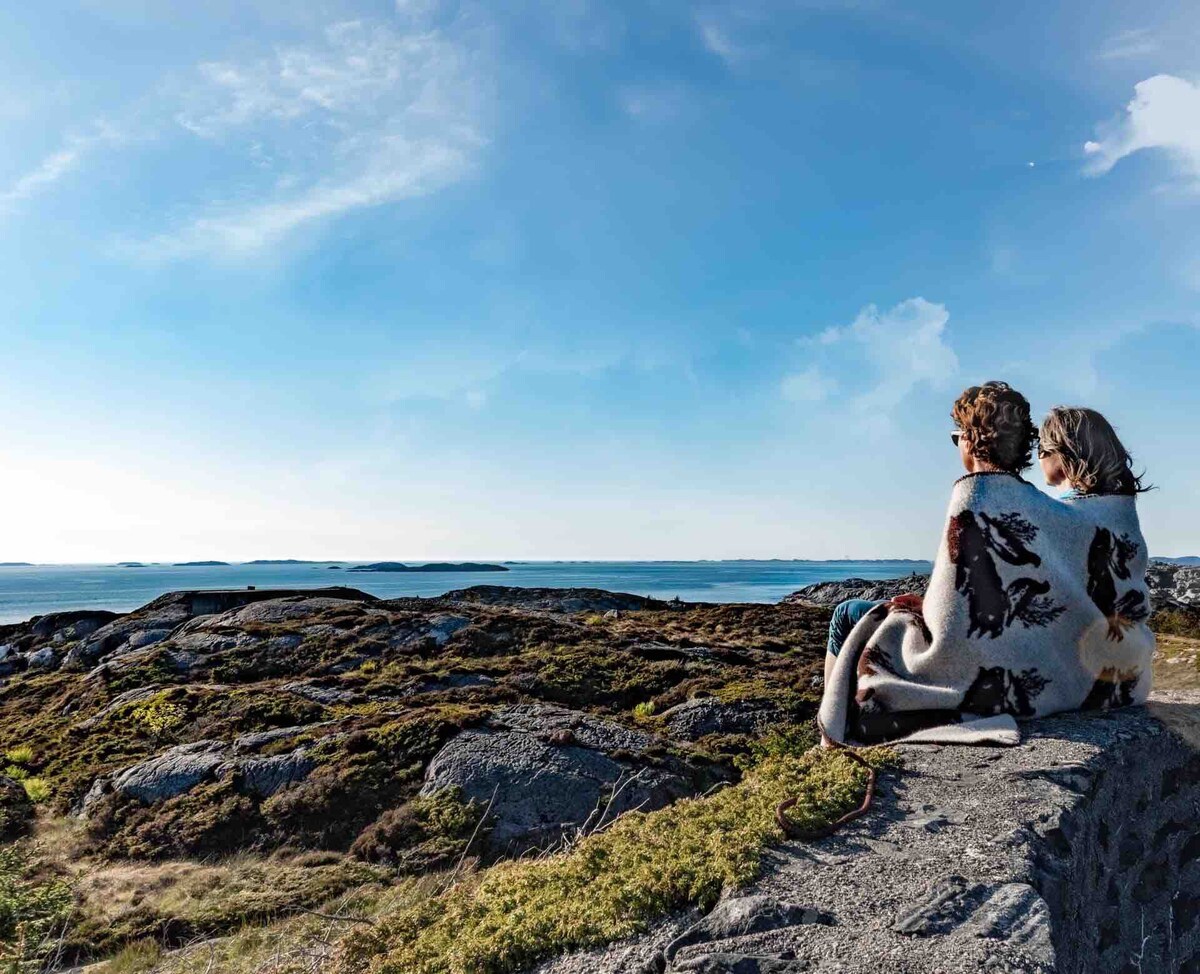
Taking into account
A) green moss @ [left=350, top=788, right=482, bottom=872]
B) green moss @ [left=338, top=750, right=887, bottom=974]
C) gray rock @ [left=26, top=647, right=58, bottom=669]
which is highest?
green moss @ [left=338, top=750, right=887, bottom=974]

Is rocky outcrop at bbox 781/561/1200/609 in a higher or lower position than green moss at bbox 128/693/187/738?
higher

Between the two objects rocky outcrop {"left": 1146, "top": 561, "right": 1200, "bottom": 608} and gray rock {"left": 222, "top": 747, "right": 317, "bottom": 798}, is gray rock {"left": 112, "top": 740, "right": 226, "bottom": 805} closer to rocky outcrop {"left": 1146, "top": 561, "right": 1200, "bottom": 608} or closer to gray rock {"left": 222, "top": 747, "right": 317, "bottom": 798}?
gray rock {"left": 222, "top": 747, "right": 317, "bottom": 798}

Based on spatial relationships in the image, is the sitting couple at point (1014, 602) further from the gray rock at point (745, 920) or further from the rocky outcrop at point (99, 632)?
the rocky outcrop at point (99, 632)

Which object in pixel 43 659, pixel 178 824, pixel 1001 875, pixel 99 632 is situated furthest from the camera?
pixel 99 632

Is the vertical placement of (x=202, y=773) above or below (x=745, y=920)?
below

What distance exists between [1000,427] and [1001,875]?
2.24 meters

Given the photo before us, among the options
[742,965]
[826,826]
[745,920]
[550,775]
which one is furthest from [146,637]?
[742,965]

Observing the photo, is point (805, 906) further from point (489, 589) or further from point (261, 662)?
point (489, 589)

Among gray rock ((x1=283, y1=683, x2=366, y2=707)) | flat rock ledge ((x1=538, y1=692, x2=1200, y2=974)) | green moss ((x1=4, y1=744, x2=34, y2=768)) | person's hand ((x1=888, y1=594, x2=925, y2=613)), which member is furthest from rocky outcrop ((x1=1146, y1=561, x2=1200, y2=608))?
green moss ((x1=4, y1=744, x2=34, y2=768))

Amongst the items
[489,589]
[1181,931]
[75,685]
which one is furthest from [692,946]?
[489,589]

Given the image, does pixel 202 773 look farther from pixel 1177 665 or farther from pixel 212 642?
pixel 1177 665

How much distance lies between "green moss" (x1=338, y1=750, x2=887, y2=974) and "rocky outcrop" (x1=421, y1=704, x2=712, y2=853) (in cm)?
491

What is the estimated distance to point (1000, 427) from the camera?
150 inches

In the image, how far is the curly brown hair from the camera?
3820 mm
